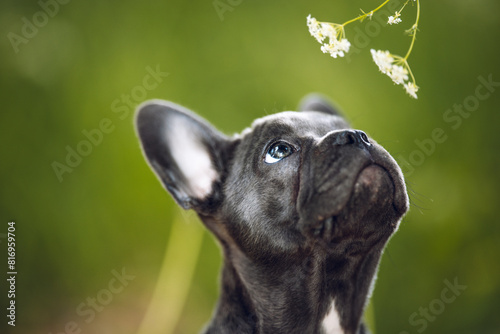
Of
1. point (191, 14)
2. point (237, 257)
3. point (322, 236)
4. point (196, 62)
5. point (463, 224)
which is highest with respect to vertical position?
point (191, 14)

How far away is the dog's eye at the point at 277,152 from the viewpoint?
236 cm

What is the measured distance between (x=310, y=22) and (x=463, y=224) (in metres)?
3.12

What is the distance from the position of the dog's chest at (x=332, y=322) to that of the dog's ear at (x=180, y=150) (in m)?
0.85

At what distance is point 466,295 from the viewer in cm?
425

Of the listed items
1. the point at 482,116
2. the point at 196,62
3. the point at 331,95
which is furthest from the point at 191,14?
the point at 482,116

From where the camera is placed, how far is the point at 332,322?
2.42 meters

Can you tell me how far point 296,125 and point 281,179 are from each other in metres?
0.29

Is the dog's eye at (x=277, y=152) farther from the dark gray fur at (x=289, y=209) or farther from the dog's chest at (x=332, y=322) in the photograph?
Answer: the dog's chest at (x=332, y=322)

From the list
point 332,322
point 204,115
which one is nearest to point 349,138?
point 332,322

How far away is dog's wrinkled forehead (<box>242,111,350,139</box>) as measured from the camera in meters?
2.39

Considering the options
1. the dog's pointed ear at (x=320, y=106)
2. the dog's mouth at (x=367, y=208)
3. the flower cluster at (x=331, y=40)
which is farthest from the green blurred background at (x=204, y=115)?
the flower cluster at (x=331, y=40)

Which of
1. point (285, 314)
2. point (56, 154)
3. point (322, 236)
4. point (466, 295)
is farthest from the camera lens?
point (56, 154)

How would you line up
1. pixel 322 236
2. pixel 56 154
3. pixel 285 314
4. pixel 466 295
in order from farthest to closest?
pixel 56 154
pixel 466 295
pixel 285 314
pixel 322 236

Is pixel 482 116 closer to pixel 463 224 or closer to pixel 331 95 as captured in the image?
pixel 463 224
